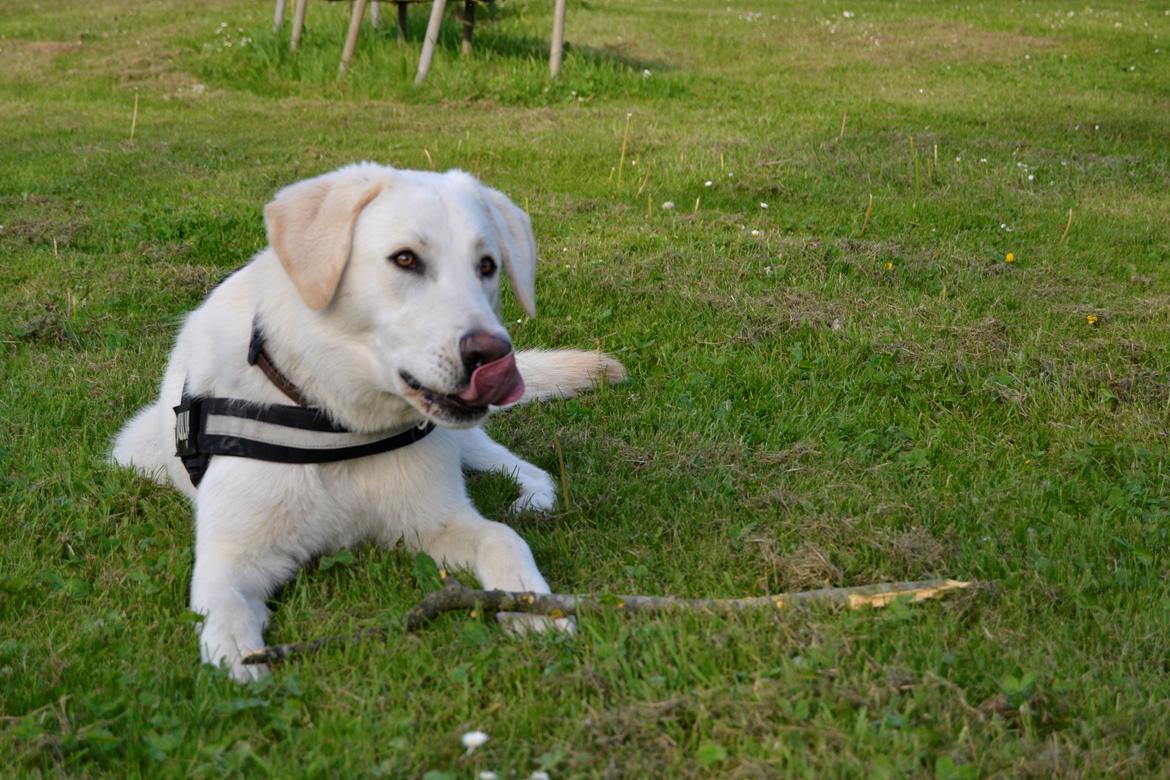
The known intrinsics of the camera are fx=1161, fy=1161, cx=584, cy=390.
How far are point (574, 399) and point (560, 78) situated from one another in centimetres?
816

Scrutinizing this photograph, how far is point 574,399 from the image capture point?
4.72m

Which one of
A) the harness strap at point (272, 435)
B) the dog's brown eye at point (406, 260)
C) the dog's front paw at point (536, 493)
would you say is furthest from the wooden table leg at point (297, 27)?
the dog's brown eye at point (406, 260)

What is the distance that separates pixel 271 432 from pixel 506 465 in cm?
108

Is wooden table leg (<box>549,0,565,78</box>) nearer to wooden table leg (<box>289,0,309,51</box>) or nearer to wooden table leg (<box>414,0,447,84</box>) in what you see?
wooden table leg (<box>414,0,447,84</box>)

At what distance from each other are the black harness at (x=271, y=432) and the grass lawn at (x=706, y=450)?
34cm

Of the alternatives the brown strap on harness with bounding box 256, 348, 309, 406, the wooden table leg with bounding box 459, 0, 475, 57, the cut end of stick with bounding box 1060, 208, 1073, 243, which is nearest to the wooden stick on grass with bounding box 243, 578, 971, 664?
the brown strap on harness with bounding box 256, 348, 309, 406

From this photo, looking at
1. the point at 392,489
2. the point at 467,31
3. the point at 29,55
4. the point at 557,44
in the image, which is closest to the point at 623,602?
the point at 392,489

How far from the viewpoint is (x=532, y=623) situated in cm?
296

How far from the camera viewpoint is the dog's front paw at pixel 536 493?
3928 millimetres

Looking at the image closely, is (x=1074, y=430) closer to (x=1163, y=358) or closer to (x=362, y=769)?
(x=1163, y=358)

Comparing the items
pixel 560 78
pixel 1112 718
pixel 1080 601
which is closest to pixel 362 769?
pixel 1112 718

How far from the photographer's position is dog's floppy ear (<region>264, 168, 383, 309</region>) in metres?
3.17

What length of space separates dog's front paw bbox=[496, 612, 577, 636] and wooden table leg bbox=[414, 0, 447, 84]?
9955 mm

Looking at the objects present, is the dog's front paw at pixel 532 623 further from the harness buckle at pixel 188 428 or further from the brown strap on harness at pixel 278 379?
the harness buckle at pixel 188 428
